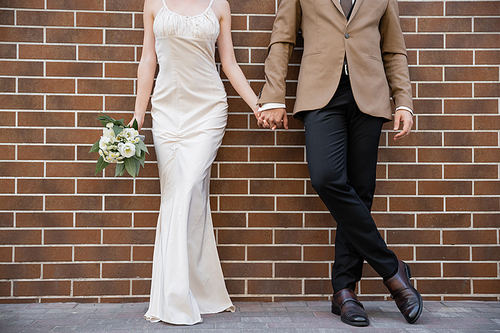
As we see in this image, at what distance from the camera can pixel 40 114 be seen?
284cm

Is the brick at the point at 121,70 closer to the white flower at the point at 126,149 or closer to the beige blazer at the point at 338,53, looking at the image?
the white flower at the point at 126,149

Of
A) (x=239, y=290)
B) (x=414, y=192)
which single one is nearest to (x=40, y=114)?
(x=239, y=290)

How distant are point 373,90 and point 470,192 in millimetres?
1209

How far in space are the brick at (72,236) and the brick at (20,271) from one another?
0.21 m

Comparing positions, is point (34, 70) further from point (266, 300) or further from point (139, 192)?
point (266, 300)

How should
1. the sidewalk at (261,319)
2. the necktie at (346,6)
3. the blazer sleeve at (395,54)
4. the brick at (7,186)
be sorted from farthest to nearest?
the brick at (7,186) < the blazer sleeve at (395,54) < the necktie at (346,6) < the sidewalk at (261,319)

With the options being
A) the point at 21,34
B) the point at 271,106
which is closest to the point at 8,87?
the point at 21,34

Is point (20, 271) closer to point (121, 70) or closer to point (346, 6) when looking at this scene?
point (121, 70)

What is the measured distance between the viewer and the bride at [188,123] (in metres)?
2.42

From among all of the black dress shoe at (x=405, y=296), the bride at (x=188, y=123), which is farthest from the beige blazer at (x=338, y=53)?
the black dress shoe at (x=405, y=296)

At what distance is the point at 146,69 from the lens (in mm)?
2602

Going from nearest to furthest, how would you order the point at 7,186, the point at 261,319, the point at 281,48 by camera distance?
the point at 261,319 → the point at 281,48 → the point at 7,186

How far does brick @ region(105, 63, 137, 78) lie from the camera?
2855 mm

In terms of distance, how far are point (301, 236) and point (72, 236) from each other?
5.30ft
